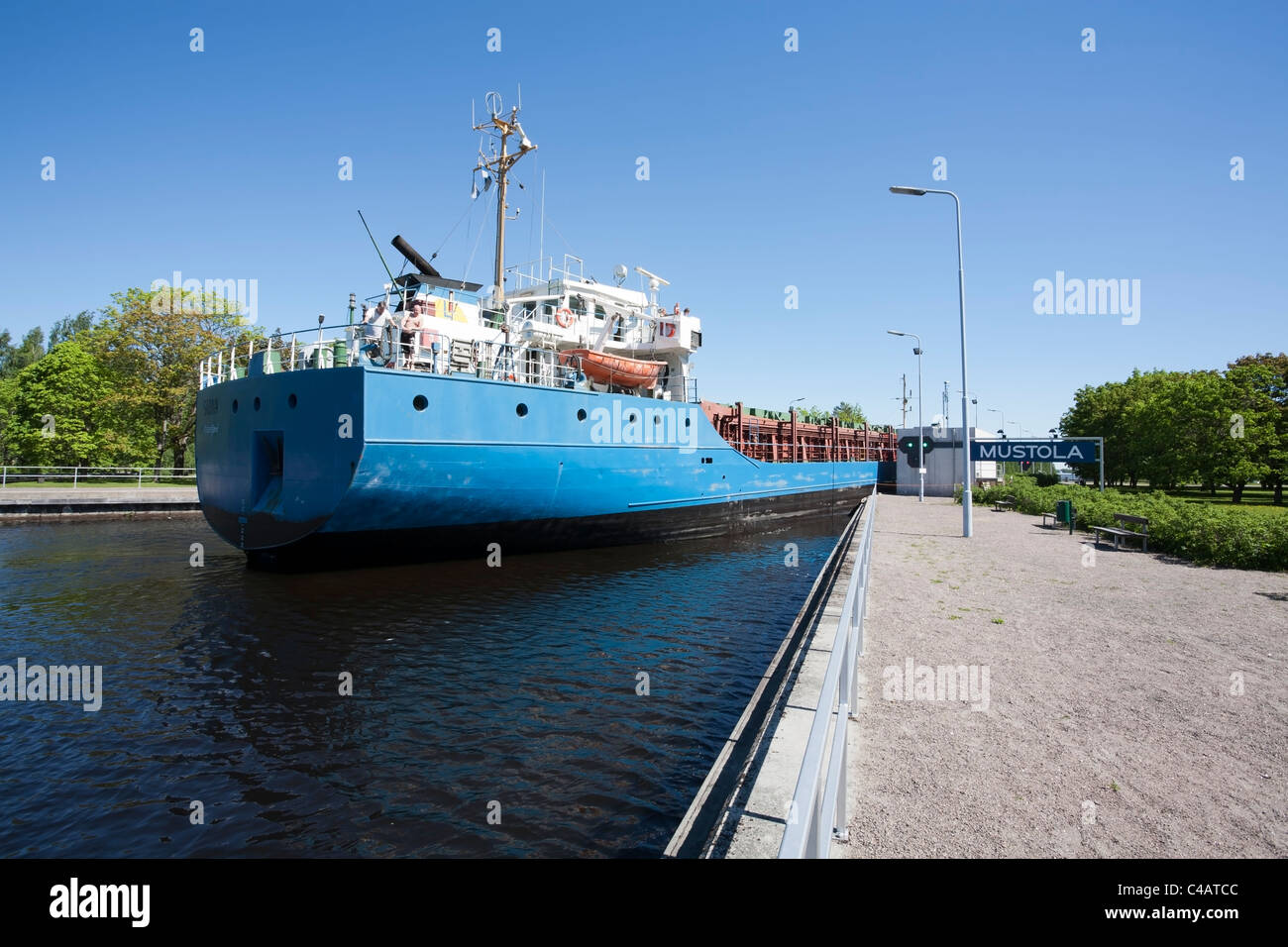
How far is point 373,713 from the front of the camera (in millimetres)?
6453

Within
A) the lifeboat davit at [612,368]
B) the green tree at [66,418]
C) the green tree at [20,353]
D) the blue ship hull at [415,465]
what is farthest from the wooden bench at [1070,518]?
the green tree at [20,353]

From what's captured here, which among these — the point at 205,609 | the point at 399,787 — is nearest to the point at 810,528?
the point at 205,609

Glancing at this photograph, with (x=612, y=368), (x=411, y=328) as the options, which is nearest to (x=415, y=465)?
(x=411, y=328)

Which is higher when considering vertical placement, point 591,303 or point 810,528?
point 591,303

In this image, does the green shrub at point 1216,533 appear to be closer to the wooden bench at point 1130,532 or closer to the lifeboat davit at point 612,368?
the wooden bench at point 1130,532

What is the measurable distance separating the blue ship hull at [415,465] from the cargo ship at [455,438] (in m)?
0.04

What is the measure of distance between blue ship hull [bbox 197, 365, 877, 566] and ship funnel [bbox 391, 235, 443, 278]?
13.8 ft

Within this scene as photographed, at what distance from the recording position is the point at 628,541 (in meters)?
18.3

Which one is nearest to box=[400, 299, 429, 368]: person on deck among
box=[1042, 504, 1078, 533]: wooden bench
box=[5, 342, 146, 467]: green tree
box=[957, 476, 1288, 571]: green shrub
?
box=[957, 476, 1288, 571]: green shrub

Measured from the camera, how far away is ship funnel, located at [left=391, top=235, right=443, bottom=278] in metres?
16.0

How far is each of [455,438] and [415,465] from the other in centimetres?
103

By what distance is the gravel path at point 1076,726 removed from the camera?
3.30 metres
